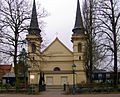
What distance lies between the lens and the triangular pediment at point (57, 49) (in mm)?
91312

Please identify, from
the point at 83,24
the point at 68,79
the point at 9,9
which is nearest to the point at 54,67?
the point at 68,79

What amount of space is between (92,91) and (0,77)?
64307 mm

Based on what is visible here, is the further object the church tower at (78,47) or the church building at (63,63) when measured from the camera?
the church tower at (78,47)

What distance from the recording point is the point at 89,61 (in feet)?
156

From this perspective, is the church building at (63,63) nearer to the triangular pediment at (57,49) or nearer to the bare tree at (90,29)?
the triangular pediment at (57,49)

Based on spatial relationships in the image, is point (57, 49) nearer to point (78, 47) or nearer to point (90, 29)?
point (78, 47)

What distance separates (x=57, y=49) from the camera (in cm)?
9175

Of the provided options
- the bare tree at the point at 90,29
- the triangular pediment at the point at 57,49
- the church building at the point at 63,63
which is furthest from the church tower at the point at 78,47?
the bare tree at the point at 90,29

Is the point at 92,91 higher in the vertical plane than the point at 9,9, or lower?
lower

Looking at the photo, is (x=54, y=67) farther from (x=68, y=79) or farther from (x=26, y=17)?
(x=26, y=17)

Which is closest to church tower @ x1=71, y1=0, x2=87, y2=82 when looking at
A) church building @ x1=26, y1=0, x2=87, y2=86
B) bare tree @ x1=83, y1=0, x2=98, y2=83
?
church building @ x1=26, y1=0, x2=87, y2=86

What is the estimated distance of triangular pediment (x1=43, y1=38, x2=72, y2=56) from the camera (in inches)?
3595

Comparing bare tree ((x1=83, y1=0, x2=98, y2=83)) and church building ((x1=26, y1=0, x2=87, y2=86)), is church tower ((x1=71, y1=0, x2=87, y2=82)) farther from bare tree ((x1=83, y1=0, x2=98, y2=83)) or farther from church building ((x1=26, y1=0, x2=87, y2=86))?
bare tree ((x1=83, y1=0, x2=98, y2=83))

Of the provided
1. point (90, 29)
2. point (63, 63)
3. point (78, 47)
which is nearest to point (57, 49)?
point (63, 63)
